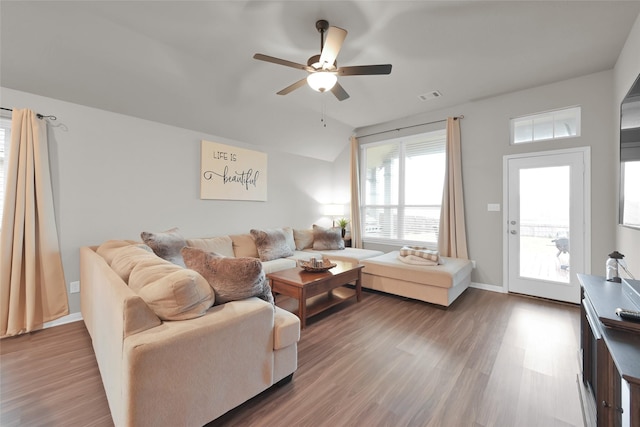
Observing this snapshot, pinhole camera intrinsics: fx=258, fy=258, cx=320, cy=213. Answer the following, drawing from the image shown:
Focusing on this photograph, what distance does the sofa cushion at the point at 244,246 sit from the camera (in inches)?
151

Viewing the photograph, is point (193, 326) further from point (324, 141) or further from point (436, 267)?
point (324, 141)

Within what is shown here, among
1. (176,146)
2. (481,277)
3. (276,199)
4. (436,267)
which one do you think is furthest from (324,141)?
(481,277)

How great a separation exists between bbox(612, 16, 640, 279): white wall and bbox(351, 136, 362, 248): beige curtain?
11.7 ft

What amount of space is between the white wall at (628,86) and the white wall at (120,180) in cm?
443

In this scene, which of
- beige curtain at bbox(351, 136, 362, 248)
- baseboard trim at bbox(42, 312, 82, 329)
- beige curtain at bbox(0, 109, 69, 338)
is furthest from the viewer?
beige curtain at bbox(351, 136, 362, 248)

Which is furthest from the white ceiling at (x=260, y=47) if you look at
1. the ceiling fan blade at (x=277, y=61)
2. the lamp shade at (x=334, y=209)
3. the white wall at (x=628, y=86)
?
the lamp shade at (x=334, y=209)

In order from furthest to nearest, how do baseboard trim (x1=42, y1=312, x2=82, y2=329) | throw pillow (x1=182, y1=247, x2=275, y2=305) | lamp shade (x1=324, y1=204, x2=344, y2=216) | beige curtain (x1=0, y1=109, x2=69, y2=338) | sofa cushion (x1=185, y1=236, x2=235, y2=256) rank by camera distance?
→ lamp shade (x1=324, y1=204, x2=344, y2=216), sofa cushion (x1=185, y1=236, x2=235, y2=256), baseboard trim (x1=42, y1=312, x2=82, y2=329), beige curtain (x1=0, y1=109, x2=69, y2=338), throw pillow (x1=182, y1=247, x2=275, y2=305)

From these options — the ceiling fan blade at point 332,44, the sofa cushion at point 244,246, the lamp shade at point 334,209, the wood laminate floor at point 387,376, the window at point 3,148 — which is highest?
the ceiling fan blade at point 332,44

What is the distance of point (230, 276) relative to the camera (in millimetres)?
1615

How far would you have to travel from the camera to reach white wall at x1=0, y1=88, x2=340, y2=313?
2678 mm

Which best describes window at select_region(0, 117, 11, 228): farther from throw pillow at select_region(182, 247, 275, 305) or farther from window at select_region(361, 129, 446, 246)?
window at select_region(361, 129, 446, 246)

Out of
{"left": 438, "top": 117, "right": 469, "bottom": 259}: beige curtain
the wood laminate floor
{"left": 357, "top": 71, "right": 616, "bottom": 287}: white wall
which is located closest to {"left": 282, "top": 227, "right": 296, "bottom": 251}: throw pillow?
the wood laminate floor

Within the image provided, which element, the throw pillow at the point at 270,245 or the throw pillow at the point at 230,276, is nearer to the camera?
the throw pillow at the point at 230,276

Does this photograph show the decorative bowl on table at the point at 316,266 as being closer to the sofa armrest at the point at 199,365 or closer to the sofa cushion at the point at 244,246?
the sofa cushion at the point at 244,246
